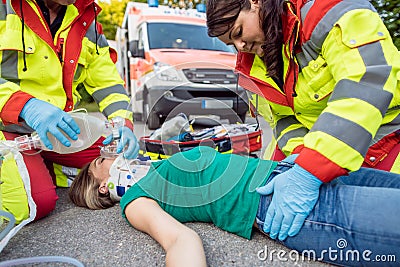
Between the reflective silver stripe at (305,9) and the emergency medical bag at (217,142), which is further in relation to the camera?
the emergency medical bag at (217,142)

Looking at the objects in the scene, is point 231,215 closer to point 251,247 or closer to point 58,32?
point 251,247

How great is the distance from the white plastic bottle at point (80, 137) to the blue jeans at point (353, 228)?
116 centimetres

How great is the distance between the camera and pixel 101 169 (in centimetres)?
198

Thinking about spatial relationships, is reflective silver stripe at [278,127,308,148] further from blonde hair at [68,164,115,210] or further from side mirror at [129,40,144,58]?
side mirror at [129,40,144,58]

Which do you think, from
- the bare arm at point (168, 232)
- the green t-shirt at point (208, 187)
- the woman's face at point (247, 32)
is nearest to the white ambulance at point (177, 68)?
the woman's face at point (247, 32)

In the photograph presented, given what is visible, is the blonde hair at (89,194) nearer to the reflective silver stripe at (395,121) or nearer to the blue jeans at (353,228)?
the blue jeans at (353,228)

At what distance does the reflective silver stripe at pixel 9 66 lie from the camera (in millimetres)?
1937

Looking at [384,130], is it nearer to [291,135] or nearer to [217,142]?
[291,135]

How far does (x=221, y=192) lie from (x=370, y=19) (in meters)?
0.82

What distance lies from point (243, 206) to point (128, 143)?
0.75 metres

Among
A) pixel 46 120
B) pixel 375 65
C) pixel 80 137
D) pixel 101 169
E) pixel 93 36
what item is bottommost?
pixel 101 169

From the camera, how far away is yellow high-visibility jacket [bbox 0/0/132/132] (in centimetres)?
186

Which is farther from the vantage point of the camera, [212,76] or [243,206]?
[212,76]

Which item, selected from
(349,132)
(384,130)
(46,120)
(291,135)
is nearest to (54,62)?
(46,120)
